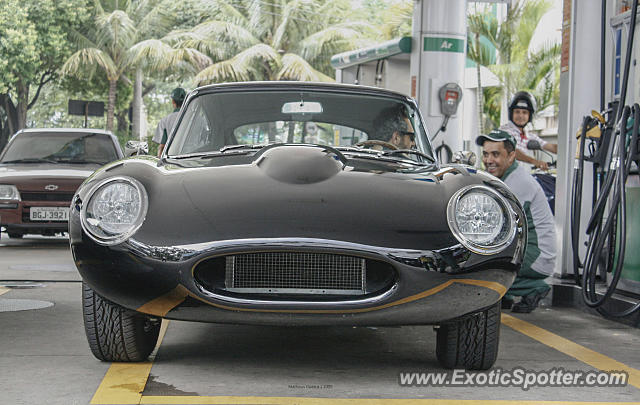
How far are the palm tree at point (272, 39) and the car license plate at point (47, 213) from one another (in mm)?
21514

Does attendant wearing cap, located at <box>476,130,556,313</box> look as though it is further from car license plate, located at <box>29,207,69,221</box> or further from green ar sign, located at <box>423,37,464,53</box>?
car license plate, located at <box>29,207,69,221</box>

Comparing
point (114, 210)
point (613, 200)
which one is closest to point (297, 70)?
point (613, 200)

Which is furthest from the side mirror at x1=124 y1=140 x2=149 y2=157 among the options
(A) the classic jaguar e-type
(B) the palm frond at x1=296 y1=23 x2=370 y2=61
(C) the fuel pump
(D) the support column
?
(B) the palm frond at x1=296 y1=23 x2=370 y2=61

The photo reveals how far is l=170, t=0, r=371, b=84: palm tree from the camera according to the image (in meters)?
32.8

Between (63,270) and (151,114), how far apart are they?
156 ft

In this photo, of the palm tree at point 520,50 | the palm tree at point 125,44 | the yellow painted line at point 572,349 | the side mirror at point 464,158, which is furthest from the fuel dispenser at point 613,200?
the palm tree at point 125,44

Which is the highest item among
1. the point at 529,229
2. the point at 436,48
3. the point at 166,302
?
the point at 436,48

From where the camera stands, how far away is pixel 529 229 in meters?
6.62

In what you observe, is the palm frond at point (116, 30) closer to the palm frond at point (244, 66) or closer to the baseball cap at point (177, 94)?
the palm frond at point (244, 66)

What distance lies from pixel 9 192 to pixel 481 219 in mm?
8094

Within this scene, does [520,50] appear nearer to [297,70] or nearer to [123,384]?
[297,70]

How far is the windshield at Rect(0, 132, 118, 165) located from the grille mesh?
333 inches

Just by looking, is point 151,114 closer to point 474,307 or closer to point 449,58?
point 449,58

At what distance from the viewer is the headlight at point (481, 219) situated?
402cm
